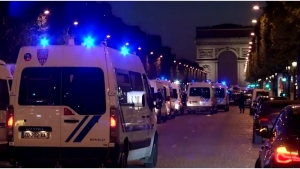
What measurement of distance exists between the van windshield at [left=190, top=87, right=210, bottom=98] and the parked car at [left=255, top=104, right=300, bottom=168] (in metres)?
39.2

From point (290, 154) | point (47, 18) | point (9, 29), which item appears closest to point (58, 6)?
point (47, 18)

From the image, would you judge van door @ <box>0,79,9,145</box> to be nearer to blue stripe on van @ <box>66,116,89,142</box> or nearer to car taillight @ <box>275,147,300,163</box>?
blue stripe on van @ <box>66,116,89,142</box>

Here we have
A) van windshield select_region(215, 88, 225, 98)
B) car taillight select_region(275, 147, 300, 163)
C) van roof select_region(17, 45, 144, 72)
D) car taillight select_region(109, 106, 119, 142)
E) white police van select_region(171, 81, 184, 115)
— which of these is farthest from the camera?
van windshield select_region(215, 88, 225, 98)

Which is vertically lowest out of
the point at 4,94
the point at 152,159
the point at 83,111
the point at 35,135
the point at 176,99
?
the point at 152,159

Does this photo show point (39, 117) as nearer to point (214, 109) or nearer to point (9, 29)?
point (9, 29)

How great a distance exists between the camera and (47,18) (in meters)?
40.0

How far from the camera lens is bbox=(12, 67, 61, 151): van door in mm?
11344

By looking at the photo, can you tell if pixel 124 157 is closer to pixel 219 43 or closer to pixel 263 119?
pixel 263 119

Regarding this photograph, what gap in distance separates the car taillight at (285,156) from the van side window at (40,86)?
14.1 feet

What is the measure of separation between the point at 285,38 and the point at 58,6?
18.6 metres

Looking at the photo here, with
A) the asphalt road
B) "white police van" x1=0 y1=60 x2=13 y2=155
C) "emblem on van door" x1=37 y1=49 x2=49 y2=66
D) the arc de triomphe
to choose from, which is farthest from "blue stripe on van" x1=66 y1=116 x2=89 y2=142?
the arc de triomphe

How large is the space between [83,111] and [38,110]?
29.7 inches

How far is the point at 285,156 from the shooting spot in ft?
27.5

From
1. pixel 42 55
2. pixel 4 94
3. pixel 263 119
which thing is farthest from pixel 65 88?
pixel 263 119
